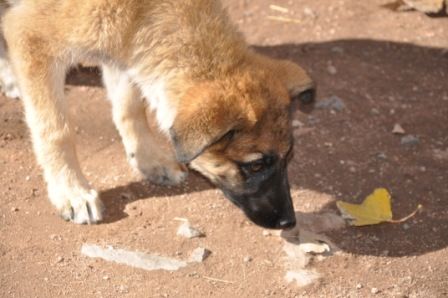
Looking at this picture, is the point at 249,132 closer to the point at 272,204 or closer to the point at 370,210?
the point at 272,204

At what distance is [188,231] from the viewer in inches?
221

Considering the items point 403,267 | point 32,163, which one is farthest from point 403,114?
point 32,163

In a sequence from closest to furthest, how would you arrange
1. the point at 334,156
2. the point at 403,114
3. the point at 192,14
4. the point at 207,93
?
the point at 207,93 → the point at 192,14 → the point at 334,156 → the point at 403,114

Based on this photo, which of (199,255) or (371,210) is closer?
(199,255)

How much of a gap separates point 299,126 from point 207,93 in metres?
2.12

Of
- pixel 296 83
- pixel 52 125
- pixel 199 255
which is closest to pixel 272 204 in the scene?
pixel 199 255

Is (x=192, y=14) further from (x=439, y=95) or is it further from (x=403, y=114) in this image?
(x=439, y=95)

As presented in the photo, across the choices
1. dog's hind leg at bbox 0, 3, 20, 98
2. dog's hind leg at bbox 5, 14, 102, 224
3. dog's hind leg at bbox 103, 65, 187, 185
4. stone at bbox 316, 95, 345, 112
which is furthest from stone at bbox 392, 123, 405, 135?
dog's hind leg at bbox 0, 3, 20, 98

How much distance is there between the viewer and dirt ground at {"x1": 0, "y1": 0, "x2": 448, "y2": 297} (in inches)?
206

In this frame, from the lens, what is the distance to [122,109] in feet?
20.5

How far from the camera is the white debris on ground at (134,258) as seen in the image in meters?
5.30

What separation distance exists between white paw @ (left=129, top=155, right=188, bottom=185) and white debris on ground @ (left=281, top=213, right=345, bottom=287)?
952 millimetres

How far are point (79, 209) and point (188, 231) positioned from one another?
75 cm

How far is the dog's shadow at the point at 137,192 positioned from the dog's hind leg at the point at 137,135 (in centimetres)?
6
